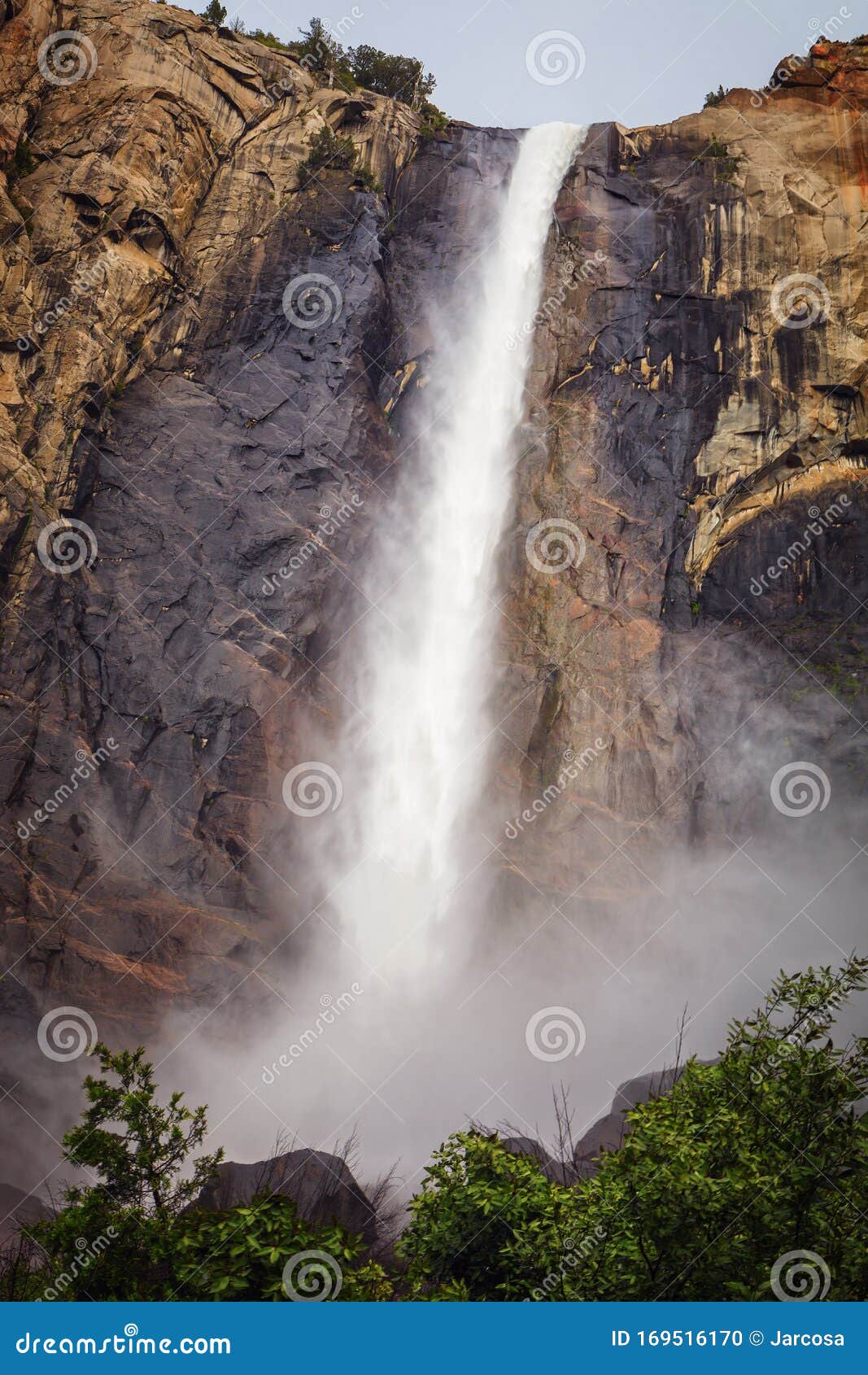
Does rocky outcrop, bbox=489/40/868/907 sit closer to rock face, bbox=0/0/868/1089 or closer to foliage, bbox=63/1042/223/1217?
rock face, bbox=0/0/868/1089

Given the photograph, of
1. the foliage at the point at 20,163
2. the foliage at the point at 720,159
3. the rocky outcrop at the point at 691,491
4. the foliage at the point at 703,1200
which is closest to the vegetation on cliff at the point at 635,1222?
the foliage at the point at 703,1200

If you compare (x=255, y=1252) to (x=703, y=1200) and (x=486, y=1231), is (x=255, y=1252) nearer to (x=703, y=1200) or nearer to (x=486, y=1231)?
(x=486, y=1231)

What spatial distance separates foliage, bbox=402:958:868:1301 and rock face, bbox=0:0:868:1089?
19.4 m

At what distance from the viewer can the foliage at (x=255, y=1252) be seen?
10602 millimetres

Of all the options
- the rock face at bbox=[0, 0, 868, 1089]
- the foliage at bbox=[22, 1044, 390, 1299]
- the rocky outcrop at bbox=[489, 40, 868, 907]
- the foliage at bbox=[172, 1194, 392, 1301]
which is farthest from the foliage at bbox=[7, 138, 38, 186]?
the foliage at bbox=[172, 1194, 392, 1301]

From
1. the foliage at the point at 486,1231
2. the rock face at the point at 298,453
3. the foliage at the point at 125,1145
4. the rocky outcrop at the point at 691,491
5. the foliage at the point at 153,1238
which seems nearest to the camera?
the foliage at the point at 153,1238

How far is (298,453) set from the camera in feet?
121

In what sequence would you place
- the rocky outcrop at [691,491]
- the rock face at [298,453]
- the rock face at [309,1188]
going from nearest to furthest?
the rock face at [309,1188] → the rock face at [298,453] → the rocky outcrop at [691,491]

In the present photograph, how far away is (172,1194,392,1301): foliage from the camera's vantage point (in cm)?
1060

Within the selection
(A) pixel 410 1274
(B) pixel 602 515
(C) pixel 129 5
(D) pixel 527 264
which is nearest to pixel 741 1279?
(A) pixel 410 1274

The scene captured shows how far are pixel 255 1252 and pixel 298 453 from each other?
1184 inches

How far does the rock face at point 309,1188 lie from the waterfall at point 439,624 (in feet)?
33.8

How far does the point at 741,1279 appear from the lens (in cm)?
1066

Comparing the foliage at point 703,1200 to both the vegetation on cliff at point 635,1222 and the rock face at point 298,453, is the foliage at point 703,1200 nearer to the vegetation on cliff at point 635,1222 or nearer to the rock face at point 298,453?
the vegetation on cliff at point 635,1222
